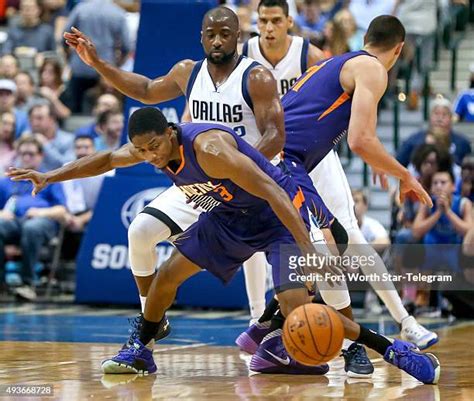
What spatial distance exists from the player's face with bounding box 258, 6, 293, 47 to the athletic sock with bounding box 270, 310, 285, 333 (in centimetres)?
225

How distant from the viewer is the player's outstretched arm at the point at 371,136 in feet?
23.6

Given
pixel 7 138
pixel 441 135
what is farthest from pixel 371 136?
pixel 7 138

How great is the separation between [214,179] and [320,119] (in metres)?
1.23

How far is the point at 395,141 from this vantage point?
43.6 feet

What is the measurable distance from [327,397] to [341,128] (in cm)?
206

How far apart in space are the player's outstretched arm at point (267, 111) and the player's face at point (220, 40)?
0.21m

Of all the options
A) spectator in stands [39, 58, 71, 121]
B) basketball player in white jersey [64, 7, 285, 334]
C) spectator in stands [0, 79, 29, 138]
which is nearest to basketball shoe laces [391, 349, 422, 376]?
basketball player in white jersey [64, 7, 285, 334]

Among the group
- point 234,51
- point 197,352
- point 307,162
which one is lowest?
point 197,352

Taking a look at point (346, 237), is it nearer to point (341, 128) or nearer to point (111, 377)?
point (341, 128)

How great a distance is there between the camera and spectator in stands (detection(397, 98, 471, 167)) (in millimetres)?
12445

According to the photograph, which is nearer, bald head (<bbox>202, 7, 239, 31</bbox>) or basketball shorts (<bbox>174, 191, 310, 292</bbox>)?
basketball shorts (<bbox>174, 191, 310, 292</bbox>)

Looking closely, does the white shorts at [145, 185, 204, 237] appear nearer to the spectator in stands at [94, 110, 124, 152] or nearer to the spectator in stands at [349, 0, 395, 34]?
the spectator in stands at [94, 110, 124, 152]

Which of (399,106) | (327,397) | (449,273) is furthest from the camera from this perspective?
(399,106)

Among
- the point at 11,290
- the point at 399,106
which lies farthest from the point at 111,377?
the point at 399,106
